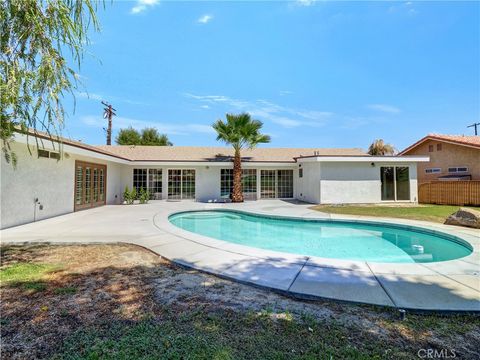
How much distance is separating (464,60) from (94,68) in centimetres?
2186

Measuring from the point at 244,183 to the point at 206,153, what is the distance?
15.4 ft

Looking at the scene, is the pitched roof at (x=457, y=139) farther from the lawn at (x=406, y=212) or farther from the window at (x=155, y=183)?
the window at (x=155, y=183)

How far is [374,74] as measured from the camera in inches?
725

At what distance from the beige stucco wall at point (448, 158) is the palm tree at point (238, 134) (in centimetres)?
1577

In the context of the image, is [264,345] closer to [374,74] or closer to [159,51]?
[159,51]

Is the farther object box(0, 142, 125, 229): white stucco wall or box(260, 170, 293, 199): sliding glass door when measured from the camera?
box(260, 170, 293, 199): sliding glass door

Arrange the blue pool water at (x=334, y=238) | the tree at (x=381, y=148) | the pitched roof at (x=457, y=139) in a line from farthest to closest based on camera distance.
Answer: the tree at (x=381, y=148) < the pitched roof at (x=457, y=139) < the blue pool water at (x=334, y=238)

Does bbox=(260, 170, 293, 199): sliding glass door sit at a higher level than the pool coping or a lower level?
higher

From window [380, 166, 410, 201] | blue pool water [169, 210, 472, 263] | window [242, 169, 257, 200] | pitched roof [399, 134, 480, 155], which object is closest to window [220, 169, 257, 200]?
window [242, 169, 257, 200]

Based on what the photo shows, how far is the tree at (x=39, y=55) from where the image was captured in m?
3.68

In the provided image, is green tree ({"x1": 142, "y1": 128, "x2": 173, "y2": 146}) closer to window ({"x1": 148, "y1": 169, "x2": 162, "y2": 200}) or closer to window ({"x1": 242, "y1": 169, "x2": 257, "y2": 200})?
window ({"x1": 148, "y1": 169, "x2": 162, "y2": 200})

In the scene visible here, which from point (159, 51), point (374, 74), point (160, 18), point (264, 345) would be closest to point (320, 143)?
point (374, 74)

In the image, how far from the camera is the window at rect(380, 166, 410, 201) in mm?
17875

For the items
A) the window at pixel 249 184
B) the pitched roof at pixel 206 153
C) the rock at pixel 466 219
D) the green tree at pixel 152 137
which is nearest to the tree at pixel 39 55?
the rock at pixel 466 219
